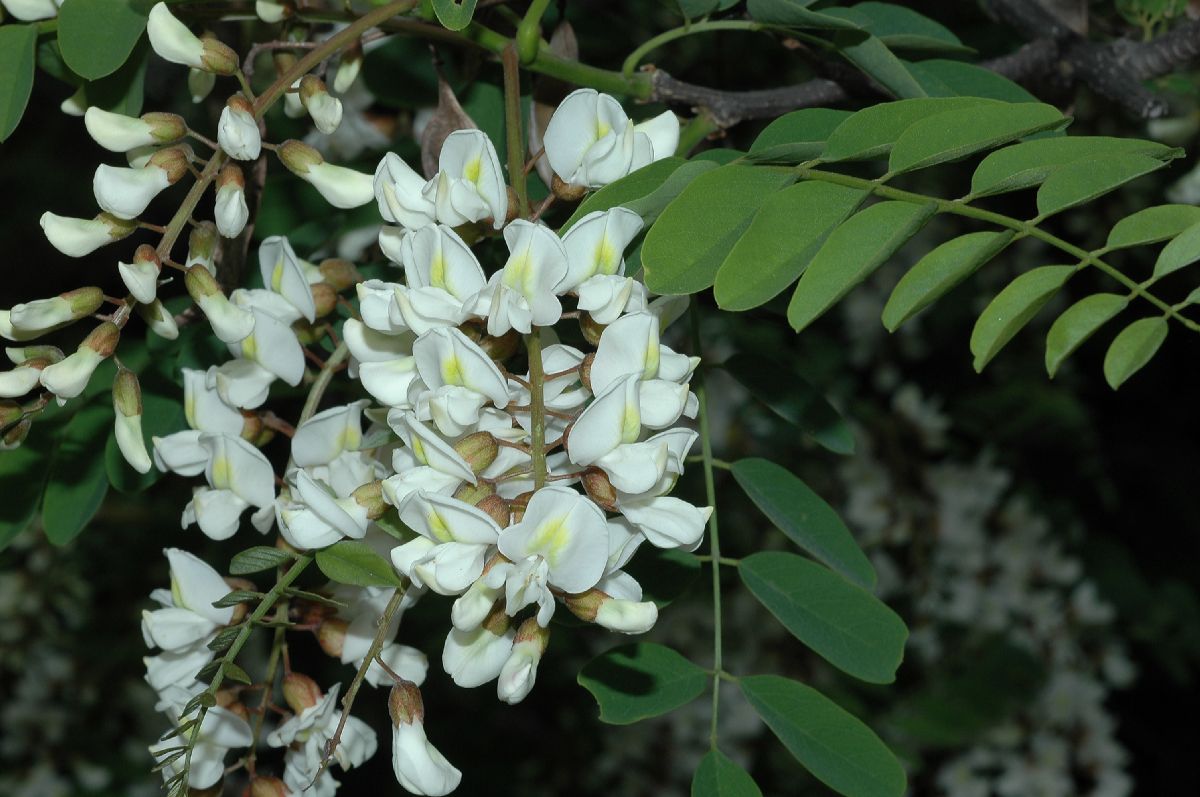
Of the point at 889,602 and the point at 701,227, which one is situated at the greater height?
the point at 701,227

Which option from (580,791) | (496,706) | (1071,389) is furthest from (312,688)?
(1071,389)

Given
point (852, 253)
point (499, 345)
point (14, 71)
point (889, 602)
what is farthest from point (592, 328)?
point (889, 602)

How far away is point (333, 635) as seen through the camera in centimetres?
86

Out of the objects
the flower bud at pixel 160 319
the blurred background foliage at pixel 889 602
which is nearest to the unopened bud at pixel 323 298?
the flower bud at pixel 160 319

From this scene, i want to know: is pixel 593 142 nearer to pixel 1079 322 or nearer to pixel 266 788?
pixel 1079 322

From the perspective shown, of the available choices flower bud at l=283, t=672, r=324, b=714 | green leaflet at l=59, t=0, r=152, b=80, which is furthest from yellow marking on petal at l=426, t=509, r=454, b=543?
green leaflet at l=59, t=0, r=152, b=80

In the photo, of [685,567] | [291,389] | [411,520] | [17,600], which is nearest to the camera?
[411,520]

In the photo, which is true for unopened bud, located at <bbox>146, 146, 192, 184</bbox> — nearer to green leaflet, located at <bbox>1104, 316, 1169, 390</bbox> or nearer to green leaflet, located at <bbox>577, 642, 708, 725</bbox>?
green leaflet, located at <bbox>577, 642, 708, 725</bbox>

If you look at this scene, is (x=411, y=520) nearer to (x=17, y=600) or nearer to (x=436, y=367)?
(x=436, y=367)

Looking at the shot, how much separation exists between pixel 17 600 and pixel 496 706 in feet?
3.37

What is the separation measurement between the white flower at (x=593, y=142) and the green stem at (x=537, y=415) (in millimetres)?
142

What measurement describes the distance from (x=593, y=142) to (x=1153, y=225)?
0.38 m

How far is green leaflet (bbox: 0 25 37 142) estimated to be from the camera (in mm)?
906

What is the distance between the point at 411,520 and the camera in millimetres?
663
